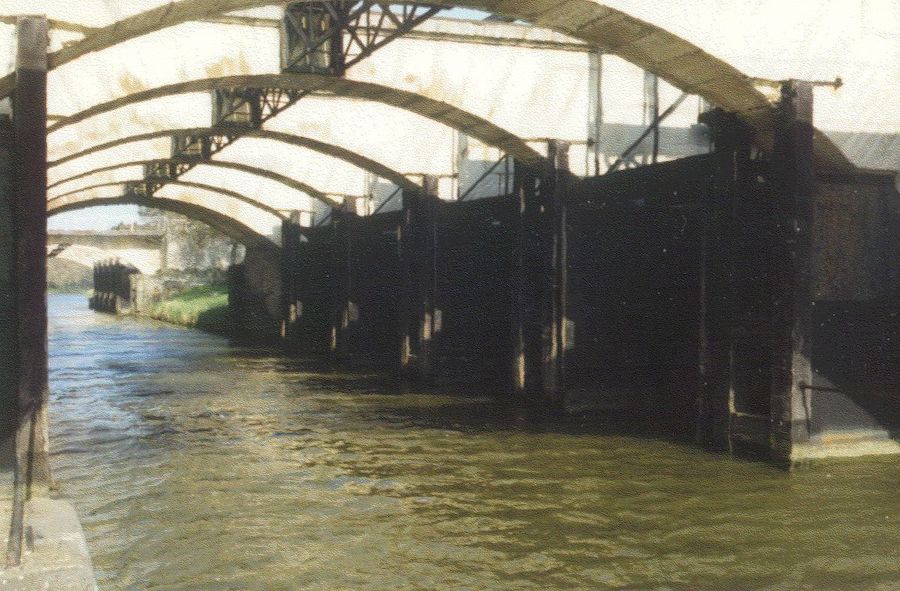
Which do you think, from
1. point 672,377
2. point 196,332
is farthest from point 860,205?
point 196,332

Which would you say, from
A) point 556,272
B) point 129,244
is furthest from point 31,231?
point 129,244

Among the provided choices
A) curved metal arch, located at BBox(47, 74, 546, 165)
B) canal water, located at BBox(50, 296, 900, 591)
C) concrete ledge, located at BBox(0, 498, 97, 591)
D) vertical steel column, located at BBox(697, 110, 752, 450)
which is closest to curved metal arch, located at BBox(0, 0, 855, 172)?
vertical steel column, located at BBox(697, 110, 752, 450)

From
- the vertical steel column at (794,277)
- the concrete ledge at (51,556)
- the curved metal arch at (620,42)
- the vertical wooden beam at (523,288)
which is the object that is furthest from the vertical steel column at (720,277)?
the concrete ledge at (51,556)

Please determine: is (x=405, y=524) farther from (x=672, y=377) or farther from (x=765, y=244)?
A: (x=672, y=377)

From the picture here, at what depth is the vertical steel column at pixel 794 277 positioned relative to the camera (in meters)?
9.43

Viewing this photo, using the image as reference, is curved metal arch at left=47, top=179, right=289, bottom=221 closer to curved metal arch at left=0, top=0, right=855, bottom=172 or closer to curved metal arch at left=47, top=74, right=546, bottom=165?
curved metal arch at left=47, top=74, right=546, bottom=165

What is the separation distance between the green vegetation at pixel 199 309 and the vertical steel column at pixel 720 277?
77.5 ft

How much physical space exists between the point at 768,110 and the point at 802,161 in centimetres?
83

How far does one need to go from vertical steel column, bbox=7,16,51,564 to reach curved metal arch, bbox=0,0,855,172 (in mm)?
1515

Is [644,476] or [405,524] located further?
[644,476]

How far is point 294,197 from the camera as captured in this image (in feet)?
79.7

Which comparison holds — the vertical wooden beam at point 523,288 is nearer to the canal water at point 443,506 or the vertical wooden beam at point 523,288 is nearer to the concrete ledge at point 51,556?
the canal water at point 443,506

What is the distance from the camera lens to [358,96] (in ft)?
46.9

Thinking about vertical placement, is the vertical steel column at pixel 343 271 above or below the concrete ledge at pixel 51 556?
above
